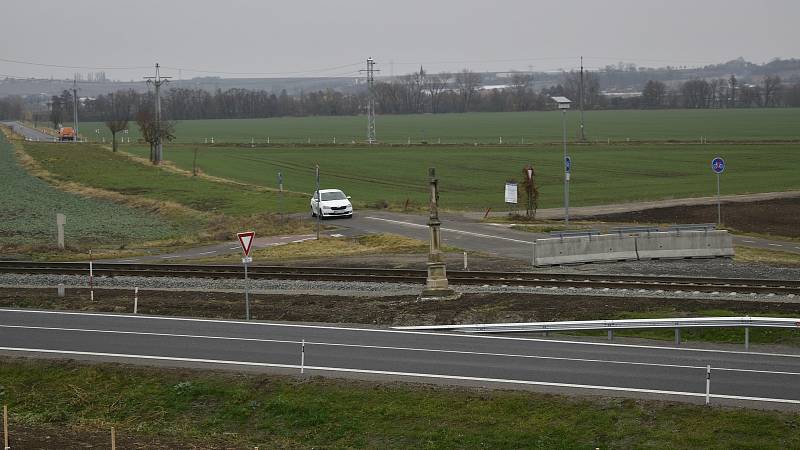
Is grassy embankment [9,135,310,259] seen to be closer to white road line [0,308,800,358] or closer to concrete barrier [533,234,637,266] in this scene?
concrete barrier [533,234,637,266]

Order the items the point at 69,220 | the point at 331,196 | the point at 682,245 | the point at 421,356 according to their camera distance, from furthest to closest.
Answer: the point at 69,220 < the point at 331,196 < the point at 682,245 < the point at 421,356

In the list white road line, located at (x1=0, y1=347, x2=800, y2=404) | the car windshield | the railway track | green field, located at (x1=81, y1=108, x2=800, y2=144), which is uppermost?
green field, located at (x1=81, y1=108, x2=800, y2=144)

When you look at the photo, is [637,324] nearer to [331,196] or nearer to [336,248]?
[336,248]

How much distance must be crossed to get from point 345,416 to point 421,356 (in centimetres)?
397

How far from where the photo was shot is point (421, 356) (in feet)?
73.1

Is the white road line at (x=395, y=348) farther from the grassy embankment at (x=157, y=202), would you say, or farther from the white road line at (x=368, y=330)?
the grassy embankment at (x=157, y=202)

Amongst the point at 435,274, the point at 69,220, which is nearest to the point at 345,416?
the point at 435,274

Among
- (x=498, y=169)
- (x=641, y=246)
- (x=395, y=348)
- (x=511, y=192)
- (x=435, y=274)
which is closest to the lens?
(x=395, y=348)

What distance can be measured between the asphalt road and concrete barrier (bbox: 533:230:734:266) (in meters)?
13.1

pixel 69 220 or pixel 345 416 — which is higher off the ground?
pixel 69 220

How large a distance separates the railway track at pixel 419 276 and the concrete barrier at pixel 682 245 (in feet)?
15.2

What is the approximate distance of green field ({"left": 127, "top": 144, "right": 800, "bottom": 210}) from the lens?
66125 millimetres

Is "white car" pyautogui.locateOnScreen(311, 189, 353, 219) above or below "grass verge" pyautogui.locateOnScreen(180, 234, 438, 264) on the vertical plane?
above

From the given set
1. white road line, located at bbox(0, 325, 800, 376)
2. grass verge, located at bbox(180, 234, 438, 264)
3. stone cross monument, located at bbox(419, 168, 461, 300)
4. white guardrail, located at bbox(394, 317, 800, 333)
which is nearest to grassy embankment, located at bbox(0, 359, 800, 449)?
white road line, located at bbox(0, 325, 800, 376)
